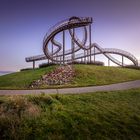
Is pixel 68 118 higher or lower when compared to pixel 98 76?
lower

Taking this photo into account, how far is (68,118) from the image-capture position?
40.1 feet

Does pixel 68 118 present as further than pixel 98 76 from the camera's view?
No

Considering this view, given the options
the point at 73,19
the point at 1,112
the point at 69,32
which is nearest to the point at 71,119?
the point at 1,112

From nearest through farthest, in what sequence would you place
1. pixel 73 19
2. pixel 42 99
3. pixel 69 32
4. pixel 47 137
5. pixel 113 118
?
pixel 47 137
pixel 113 118
pixel 42 99
pixel 73 19
pixel 69 32

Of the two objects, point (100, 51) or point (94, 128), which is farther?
point (100, 51)

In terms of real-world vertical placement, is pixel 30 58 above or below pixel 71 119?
above

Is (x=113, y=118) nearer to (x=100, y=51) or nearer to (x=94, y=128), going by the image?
(x=94, y=128)

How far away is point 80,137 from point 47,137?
57.5 inches

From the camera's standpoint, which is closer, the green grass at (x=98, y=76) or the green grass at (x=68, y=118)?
the green grass at (x=68, y=118)

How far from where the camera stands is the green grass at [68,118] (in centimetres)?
1094

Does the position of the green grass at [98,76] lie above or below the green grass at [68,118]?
above

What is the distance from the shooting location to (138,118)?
13.0 m

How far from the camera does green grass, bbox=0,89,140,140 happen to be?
431 inches

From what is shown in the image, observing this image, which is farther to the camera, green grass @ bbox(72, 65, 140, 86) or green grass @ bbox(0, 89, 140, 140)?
green grass @ bbox(72, 65, 140, 86)
